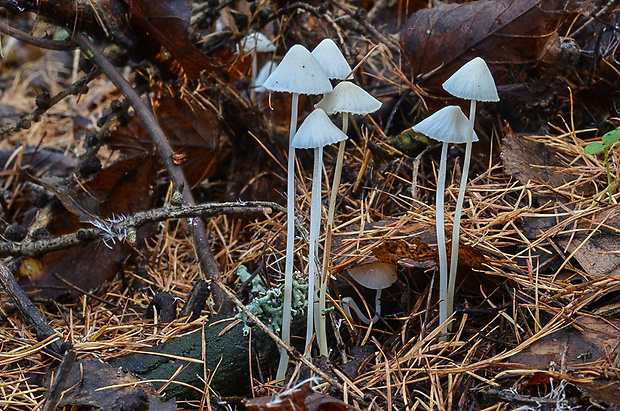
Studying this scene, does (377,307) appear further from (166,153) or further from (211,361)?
(166,153)

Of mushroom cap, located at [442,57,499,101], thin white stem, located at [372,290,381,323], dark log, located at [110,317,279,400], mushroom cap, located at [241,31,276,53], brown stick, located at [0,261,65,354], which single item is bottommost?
dark log, located at [110,317,279,400]

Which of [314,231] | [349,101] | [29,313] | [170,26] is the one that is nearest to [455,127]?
[349,101]

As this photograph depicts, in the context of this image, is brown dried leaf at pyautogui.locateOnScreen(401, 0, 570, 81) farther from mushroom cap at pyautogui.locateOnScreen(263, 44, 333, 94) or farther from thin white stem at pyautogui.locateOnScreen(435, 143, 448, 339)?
mushroom cap at pyautogui.locateOnScreen(263, 44, 333, 94)

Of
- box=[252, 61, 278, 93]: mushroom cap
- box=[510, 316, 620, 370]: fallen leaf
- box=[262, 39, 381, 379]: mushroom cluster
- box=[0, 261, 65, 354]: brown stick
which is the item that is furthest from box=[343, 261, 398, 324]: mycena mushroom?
box=[252, 61, 278, 93]: mushroom cap

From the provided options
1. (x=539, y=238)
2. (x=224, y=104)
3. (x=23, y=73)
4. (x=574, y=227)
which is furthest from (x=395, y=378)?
(x=23, y=73)

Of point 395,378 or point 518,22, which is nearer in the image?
point 395,378

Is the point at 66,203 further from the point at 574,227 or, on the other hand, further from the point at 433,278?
the point at 574,227

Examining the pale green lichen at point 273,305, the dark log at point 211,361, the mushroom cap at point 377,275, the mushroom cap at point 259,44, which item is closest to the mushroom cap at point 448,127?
the mushroom cap at point 377,275
